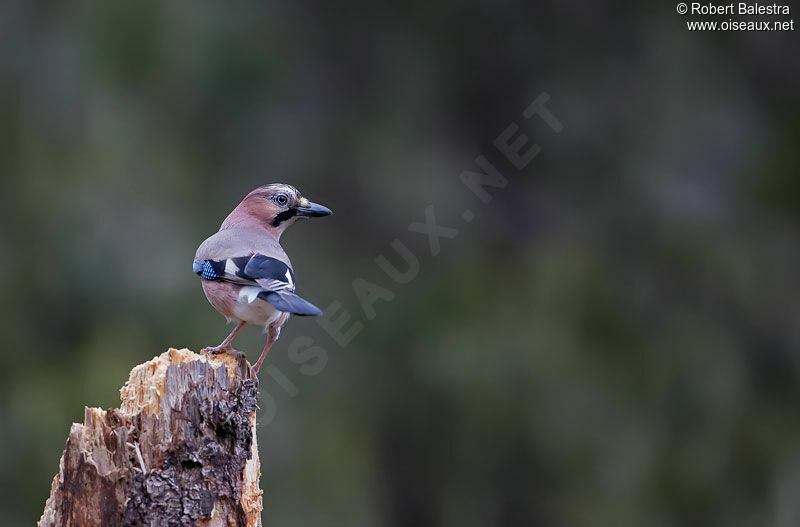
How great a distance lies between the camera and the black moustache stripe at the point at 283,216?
5.50 metres

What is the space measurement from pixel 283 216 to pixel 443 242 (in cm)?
349

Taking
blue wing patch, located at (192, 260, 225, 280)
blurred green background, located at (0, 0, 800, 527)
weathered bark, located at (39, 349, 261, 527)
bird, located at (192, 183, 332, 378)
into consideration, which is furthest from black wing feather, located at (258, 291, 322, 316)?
blurred green background, located at (0, 0, 800, 527)

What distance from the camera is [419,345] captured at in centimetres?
860

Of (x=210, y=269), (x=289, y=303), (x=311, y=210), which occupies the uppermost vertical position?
(x=311, y=210)

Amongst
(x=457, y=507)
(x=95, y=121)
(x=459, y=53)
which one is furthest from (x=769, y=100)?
(x=95, y=121)

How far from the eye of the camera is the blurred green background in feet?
26.3

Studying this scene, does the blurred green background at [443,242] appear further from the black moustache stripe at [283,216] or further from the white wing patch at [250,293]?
the white wing patch at [250,293]

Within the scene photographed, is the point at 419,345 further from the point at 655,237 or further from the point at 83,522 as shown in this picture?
the point at 83,522

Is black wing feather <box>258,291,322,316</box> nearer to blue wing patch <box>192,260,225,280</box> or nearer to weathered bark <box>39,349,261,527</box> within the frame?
blue wing patch <box>192,260,225,280</box>

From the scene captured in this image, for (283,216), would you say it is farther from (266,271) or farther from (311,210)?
(266,271)

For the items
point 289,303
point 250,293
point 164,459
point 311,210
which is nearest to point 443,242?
point 311,210

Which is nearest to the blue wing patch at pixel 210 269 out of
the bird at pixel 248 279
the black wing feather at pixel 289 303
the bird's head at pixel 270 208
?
the bird at pixel 248 279

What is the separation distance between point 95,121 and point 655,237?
16.0ft

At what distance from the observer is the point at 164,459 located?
3.67 meters
